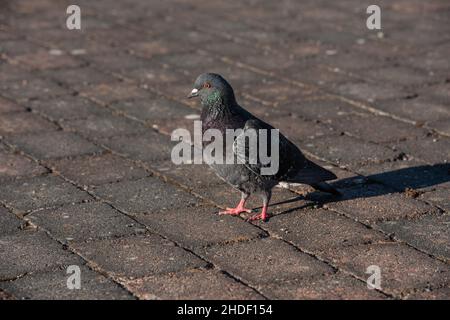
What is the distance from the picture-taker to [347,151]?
6.91m

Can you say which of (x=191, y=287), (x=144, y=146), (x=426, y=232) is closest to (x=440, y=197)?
(x=426, y=232)

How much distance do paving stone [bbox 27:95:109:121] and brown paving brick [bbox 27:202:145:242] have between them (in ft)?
6.20

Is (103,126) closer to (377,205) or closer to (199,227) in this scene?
(199,227)

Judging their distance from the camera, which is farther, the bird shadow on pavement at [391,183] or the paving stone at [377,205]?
the bird shadow on pavement at [391,183]

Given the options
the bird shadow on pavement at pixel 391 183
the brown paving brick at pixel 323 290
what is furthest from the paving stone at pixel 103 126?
the brown paving brick at pixel 323 290

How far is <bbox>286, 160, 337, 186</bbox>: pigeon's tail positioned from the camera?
18.9 feet

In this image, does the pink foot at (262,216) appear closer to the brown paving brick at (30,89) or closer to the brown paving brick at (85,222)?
the brown paving brick at (85,222)

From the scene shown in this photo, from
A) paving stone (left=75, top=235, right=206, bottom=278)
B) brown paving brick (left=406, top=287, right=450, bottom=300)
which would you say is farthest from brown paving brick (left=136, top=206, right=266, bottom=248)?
brown paving brick (left=406, top=287, right=450, bottom=300)

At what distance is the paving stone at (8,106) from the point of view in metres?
7.77

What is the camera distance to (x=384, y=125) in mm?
7434

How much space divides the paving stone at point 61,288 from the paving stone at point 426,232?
1692mm

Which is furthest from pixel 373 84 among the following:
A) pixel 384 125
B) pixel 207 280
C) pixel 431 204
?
pixel 207 280

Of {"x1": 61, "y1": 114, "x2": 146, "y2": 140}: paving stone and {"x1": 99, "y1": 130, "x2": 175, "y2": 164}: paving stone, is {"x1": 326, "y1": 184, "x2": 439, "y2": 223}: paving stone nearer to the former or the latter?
{"x1": 99, "y1": 130, "x2": 175, "y2": 164}: paving stone

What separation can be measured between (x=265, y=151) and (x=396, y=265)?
1.05m
